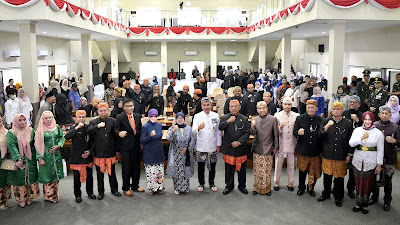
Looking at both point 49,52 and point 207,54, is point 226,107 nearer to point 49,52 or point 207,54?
point 49,52

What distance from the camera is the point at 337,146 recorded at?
5969 mm

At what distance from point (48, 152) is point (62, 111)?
3.51 meters

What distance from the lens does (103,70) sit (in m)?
28.6

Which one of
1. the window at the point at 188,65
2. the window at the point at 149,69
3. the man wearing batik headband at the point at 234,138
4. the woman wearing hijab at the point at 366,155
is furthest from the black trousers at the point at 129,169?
the window at the point at 188,65

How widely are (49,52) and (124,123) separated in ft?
53.3

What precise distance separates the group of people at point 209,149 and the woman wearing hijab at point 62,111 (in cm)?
321

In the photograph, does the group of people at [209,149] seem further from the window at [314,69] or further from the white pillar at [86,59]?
the window at [314,69]

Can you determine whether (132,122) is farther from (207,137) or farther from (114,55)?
(114,55)

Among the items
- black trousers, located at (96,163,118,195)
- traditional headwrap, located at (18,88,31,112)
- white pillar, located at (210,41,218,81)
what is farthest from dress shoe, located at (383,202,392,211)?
white pillar, located at (210,41,218,81)

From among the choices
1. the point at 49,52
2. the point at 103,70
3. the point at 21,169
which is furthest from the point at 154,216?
the point at 103,70

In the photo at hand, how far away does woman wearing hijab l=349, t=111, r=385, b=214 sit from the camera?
18.1 feet

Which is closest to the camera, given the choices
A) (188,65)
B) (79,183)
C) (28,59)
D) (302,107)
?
(79,183)

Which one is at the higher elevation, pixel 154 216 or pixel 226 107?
pixel 226 107

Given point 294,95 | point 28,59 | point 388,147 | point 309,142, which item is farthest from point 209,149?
point 28,59
